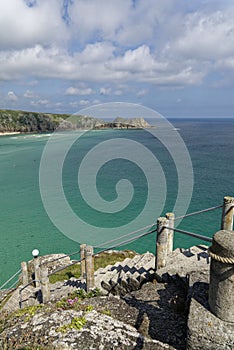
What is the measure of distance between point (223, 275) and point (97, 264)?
11.7 meters

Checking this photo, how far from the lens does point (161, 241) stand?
6.84 metres

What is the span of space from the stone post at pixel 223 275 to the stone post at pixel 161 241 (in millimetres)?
2606

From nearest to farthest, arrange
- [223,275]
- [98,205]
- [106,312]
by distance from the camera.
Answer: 1. [223,275]
2. [106,312]
3. [98,205]

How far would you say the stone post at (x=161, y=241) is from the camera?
6738 millimetres

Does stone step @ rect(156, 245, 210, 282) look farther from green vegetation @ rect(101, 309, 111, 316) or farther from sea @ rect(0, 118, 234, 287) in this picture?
sea @ rect(0, 118, 234, 287)

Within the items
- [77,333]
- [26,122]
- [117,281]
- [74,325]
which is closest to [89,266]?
→ [117,281]

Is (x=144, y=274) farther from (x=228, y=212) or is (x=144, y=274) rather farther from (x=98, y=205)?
(x=98, y=205)

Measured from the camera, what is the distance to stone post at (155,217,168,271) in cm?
674

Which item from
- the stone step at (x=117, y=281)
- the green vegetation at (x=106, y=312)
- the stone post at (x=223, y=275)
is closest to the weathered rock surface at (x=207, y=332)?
the stone post at (x=223, y=275)

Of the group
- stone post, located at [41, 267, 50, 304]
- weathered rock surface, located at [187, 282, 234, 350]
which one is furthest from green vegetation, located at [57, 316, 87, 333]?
stone post, located at [41, 267, 50, 304]

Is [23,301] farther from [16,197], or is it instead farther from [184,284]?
[16,197]

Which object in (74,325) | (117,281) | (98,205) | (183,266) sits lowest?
(98,205)

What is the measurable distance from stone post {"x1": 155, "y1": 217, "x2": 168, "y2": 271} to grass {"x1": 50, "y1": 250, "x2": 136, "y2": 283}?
7.47 m

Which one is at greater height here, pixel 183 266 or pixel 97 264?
pixel 183 266
